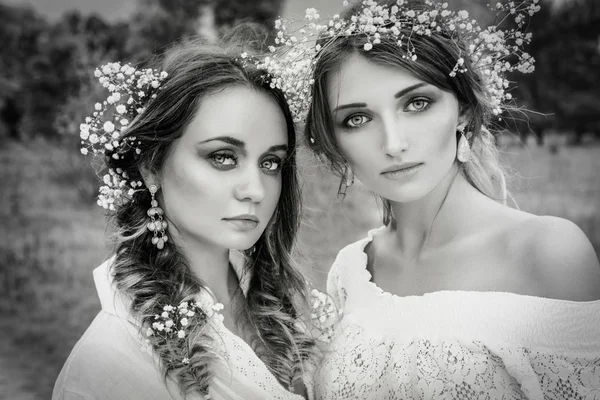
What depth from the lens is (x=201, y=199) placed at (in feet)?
7.45

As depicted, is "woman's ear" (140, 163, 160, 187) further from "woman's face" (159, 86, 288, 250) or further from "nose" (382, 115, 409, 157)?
"nose" (382, 115, 409, 157)

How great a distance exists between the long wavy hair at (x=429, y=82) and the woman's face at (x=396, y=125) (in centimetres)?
4

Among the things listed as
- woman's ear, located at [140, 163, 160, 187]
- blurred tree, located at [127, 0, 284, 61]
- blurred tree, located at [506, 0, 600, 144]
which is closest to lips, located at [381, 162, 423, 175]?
woman's ear, located at [140, 163, 160, 187]

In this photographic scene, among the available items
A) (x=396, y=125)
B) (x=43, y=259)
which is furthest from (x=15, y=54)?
(x=396, y=125)

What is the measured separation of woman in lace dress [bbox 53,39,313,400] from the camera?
212cm

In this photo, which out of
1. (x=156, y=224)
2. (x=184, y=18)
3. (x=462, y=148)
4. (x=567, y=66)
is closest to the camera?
(x=156, y=224)

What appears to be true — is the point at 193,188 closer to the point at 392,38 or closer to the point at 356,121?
the point at 356,121

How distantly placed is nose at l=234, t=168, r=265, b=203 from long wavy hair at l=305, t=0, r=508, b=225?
0.40 meters

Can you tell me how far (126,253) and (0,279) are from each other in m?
3.45

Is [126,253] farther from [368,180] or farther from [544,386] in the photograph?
[544,386]

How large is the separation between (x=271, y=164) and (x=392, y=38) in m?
0.70

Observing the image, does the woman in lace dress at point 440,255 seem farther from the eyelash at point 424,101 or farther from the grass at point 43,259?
the grass at point 43,259

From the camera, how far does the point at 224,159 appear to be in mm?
2314

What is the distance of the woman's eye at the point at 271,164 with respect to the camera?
245 centimetres
